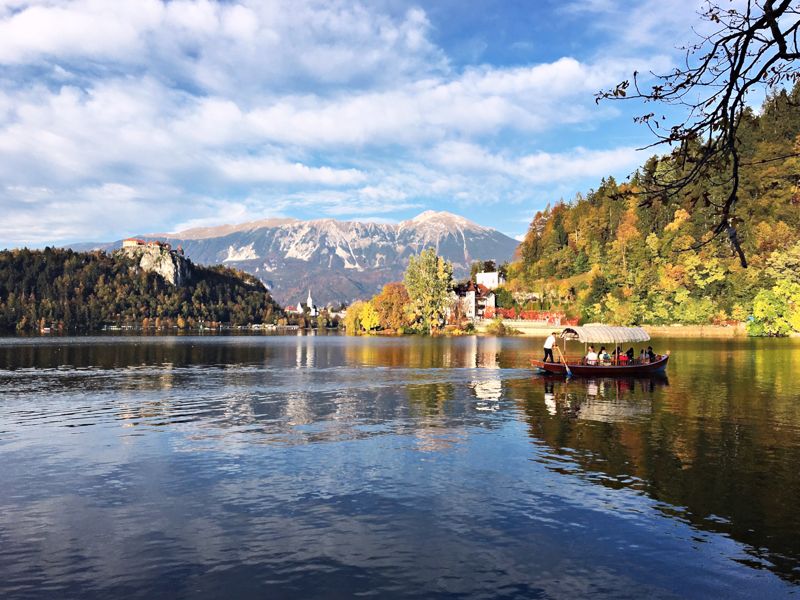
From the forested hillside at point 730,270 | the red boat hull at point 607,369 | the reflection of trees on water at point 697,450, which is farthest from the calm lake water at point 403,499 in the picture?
the forested hillside at point 730,270

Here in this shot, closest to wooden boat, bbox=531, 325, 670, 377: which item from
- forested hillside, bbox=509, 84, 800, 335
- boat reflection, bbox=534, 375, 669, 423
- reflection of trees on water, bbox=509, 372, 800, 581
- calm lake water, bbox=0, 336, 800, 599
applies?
boat reflection, bbox=534, 375, 669, 423

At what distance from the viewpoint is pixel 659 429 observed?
3453 centimetres

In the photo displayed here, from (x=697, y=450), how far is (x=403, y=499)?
15.8 m

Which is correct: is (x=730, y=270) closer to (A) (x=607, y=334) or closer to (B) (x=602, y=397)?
(A) (x=607, y=334)

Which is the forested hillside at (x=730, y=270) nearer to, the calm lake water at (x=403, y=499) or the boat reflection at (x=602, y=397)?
the boat reflection at (x=602, y=397)

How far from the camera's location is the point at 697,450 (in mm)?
28953

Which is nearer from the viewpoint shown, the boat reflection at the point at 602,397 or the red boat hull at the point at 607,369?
the boat reflection at the point at 602,397

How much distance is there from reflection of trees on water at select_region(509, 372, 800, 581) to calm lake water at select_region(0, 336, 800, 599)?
133mm

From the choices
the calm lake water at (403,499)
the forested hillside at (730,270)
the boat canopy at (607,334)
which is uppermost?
the forested hillside at (730,270)

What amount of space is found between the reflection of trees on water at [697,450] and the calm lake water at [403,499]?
0.13 meters

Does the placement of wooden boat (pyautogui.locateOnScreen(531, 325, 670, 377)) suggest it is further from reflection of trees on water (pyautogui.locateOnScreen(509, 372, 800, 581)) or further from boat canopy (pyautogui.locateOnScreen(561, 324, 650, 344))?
reflection of trees on water (pyautogui.locateOnScreen(509, 372, 800, 581))

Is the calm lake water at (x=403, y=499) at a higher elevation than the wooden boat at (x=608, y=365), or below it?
below

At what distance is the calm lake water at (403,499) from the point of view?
1560cm

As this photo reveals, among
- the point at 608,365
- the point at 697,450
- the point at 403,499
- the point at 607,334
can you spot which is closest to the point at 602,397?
the point at 608,365
